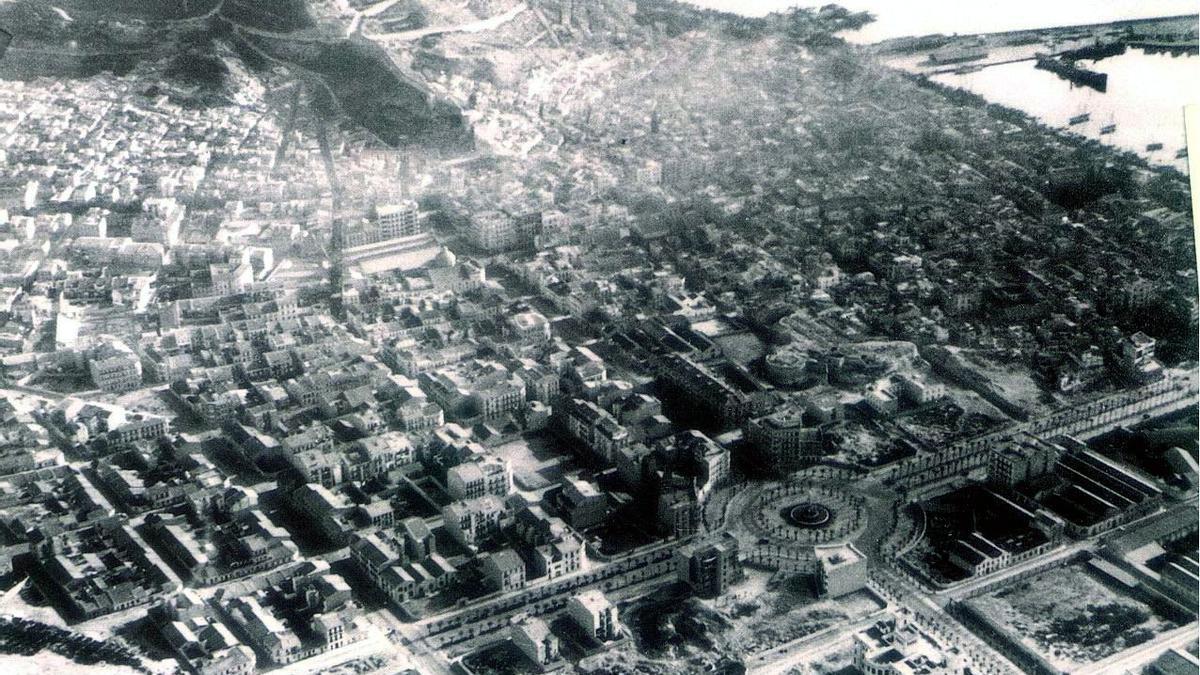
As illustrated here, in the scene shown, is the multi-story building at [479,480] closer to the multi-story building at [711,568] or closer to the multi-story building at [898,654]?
the multi-story building at [711,568]

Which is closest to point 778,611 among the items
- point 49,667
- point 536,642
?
point 536,642

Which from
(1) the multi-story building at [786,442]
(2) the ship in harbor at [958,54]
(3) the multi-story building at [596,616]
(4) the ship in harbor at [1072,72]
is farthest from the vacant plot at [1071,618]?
(4) the ship in harbor at [1072,72]

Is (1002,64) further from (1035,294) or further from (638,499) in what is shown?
(638,499)

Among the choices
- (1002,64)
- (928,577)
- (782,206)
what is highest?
(1002,64)

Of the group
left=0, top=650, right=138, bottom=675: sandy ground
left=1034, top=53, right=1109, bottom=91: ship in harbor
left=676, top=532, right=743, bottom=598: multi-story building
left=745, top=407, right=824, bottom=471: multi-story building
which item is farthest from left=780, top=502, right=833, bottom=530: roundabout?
left=1034, top=53, right=1109, bottom=91: ship in harbor

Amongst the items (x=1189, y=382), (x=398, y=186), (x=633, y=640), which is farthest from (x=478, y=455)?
(x=1189, y=382)

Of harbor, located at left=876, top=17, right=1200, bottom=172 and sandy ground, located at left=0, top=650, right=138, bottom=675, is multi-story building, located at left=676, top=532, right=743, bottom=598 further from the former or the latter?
harbor, located at left=876, top=17, right=1200, bottom=172
